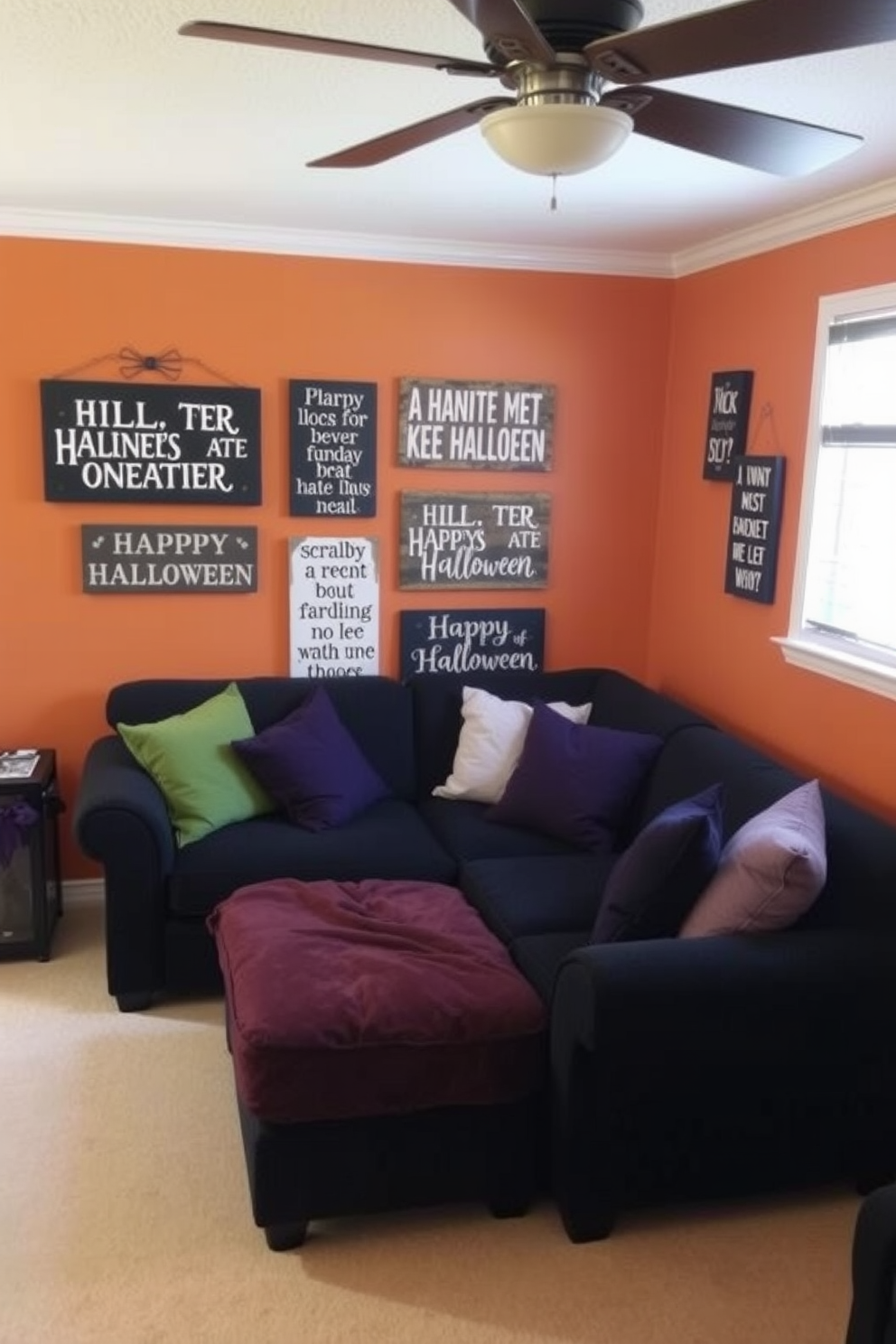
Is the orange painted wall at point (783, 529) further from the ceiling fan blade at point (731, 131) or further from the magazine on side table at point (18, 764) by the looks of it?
the magazine on side table at point (18, 764)

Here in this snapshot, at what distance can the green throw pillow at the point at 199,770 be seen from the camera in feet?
11.2

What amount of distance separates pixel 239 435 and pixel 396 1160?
242 centimetres

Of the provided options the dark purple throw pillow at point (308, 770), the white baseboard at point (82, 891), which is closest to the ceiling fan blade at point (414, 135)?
the dark purple throw pillow at point (308, 770)

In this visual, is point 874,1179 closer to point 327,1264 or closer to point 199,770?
point 327,1264

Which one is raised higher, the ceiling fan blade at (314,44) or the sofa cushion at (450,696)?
the ceiling fan blade at (314,44)

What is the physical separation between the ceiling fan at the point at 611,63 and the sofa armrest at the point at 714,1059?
1.49 meters

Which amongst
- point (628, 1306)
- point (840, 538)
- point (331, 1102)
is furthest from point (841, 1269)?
point (840, 538)

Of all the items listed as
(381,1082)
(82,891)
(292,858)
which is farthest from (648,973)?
(82,891)

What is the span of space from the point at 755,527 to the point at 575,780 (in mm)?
982

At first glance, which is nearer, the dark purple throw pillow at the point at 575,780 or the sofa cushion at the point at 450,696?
the dark purple throw pillow at the point at 575,780

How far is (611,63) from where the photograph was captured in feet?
4.87

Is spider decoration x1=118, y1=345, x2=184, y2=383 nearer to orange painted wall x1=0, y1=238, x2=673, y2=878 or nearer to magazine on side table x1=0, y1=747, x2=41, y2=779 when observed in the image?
orange painted wall x1=0, y1=238, x2=673, y2=878

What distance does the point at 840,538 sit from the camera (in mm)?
3174

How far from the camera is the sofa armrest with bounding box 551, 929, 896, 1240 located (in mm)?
2217
